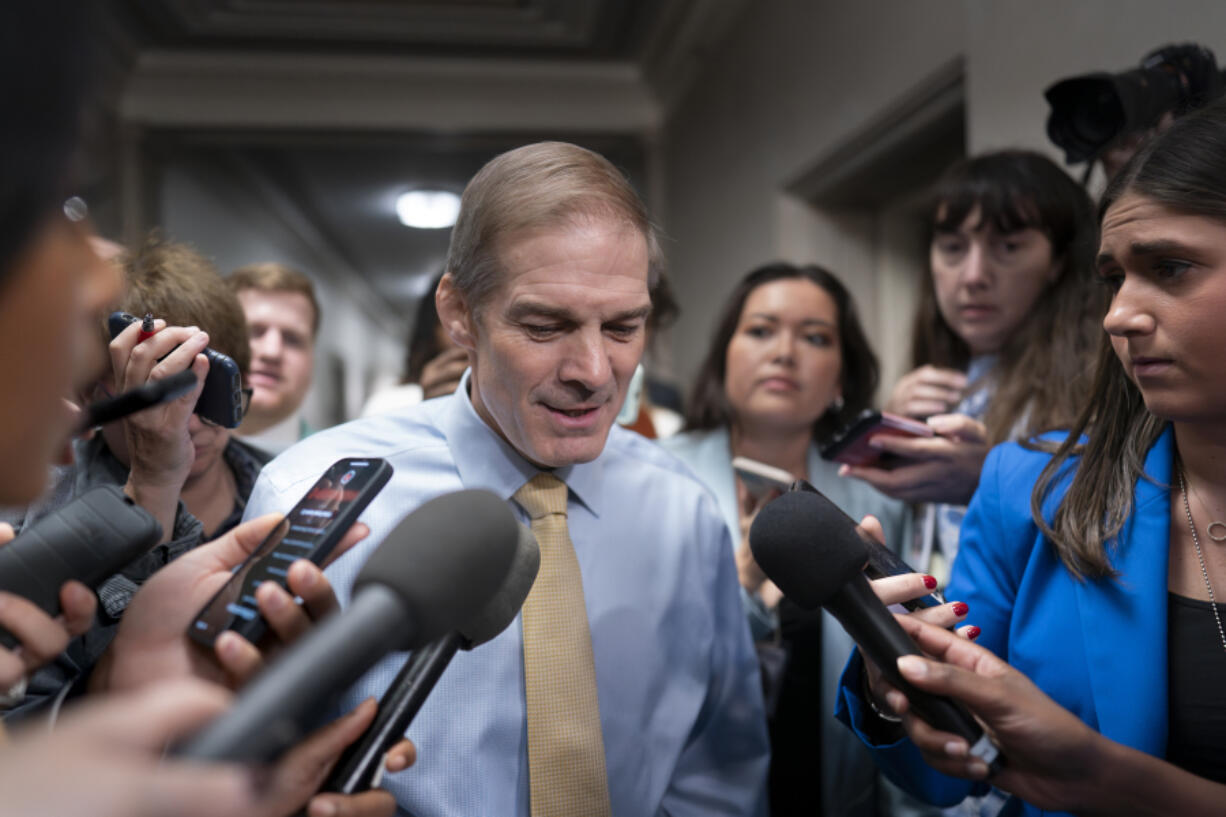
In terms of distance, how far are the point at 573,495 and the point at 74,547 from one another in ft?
2.31

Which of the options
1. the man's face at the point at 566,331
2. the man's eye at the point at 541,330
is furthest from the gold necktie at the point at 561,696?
the man's eye at the point at 541,330

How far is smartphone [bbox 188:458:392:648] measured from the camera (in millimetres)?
743

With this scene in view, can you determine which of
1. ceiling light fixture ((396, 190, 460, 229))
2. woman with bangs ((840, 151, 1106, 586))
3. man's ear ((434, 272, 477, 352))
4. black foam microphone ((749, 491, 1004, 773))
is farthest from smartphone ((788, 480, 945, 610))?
ceiling light fixture ((396, 190, 460, 229))

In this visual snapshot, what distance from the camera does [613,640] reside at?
4.28 ft

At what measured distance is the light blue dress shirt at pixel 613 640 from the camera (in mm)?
1142

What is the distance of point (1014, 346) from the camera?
5.90 feet

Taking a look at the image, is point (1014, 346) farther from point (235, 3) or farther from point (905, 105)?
point (235, 3)

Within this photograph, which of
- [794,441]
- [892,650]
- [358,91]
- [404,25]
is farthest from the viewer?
[358,91]

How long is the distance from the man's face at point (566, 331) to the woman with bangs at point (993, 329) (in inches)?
25.6

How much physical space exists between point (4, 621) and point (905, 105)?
8.81 feet

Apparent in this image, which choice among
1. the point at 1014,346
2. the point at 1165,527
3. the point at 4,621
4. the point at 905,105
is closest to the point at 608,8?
the point at 905,105

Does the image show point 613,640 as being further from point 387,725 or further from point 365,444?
point 387,725

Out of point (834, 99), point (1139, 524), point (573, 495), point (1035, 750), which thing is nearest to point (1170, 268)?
point (1139, 524)

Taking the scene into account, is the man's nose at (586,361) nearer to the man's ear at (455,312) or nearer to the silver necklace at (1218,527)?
the man's ear at (455,312)
